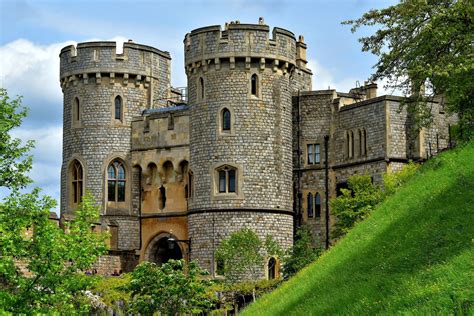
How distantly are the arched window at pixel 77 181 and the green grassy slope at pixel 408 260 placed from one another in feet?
96.3

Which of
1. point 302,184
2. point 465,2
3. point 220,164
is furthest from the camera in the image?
point 302,184

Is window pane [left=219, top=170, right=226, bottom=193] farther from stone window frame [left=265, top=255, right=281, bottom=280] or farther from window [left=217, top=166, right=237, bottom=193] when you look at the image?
stone window frame [left=265, top=255, right=281, bottom=280]

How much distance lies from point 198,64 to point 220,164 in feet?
16.9

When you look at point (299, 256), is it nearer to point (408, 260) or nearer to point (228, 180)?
point (228, 180)

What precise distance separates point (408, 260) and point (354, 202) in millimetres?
27383

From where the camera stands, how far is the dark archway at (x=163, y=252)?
2168 inches

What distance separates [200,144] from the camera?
5100 cm

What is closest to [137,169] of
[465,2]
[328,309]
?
[465,2]

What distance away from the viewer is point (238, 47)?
50.6 m

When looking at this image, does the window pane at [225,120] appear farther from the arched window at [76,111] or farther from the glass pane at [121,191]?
the arched window at [76,111]

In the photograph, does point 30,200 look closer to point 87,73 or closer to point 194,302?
point 194,302

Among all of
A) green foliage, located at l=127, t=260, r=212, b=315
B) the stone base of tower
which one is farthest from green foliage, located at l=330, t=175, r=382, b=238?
green foliage, located at l=127, t=260, r=212, b=315

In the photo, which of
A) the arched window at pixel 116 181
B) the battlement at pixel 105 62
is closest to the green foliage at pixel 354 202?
the arched window at pixel 116 181

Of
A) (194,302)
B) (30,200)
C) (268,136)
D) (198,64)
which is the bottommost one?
(194,302)
